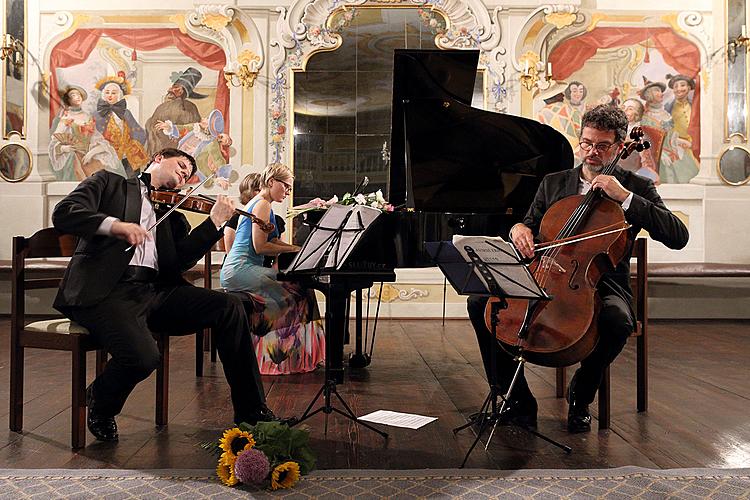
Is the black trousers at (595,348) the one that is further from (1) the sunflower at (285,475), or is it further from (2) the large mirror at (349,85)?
(2) the large mirror at (349,85)

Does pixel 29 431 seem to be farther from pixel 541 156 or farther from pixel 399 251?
pixel 541 156

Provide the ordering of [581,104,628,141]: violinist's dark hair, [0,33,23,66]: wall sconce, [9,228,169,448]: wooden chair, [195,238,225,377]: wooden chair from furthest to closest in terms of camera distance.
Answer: [0,33,23,66]: wall sconce → [195,238,225,377]: wooden chair → [581,104,628,141]: violinist's dark hair → [9,228,169,448]: wooden chair

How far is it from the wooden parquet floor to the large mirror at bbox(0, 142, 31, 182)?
2484 millimetres

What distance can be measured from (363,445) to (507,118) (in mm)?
2186

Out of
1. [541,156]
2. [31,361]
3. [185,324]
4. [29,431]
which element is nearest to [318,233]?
[185,324]

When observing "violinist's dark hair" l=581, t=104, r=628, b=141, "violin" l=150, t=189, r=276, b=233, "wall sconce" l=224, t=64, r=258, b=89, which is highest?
"wall sconce" l=224, t=64, r=258, b=89

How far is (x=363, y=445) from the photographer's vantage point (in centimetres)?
288

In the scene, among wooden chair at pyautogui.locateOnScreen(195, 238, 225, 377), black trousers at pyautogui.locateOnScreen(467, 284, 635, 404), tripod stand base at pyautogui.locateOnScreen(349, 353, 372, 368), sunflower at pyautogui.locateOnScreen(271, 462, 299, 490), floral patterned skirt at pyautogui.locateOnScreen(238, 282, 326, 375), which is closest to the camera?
sunflower at pyautogui.locateOnScreen(271, 462, 299, 490)

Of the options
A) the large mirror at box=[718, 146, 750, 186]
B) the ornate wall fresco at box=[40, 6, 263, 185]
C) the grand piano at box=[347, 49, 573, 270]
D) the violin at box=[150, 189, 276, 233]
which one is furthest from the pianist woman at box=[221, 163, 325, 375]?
the large mirror at box=[718, 146, 750, 186]

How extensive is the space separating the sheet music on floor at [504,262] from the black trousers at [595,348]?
0.50 metres

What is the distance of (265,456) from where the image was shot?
7.87 feet

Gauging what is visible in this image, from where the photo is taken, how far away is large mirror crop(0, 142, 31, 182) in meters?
7.30

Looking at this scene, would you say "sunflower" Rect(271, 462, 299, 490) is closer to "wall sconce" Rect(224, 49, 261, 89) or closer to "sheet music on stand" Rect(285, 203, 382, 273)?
"sheet music on stand" Rect(285, 203, 382, 273)

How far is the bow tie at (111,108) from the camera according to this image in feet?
24.2
